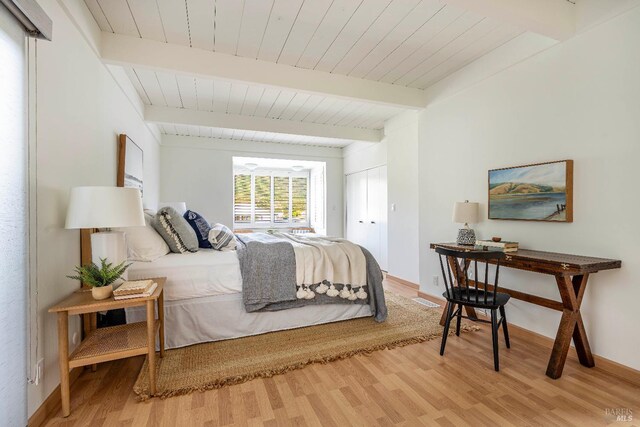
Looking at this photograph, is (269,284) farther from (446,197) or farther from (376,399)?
(446,197)

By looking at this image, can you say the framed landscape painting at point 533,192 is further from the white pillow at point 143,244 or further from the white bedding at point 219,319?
the white pillow at point 143,244

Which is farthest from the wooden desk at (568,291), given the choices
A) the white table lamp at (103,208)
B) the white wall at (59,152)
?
the white wall at (59,152)

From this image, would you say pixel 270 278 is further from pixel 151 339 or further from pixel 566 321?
pixel 566 321

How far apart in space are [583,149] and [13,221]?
3.39 m

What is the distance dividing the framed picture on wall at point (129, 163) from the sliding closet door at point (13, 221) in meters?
1.43

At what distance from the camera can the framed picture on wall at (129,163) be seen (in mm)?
2773

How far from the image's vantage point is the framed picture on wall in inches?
109

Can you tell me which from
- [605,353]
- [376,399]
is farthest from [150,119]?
[605,353]

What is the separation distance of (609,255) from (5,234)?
3374 mm

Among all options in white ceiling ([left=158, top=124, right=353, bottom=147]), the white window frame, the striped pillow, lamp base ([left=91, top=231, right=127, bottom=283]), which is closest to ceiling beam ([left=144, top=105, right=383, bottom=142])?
white ceiling ([left=158, top=124, right=353, bottom=147])

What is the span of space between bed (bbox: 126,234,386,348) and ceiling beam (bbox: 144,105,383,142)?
215 cm

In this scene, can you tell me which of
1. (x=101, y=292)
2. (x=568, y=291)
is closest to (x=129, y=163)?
(x=101, y=292)

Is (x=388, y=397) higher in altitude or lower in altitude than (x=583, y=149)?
lower

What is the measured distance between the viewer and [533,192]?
8.18 feet
